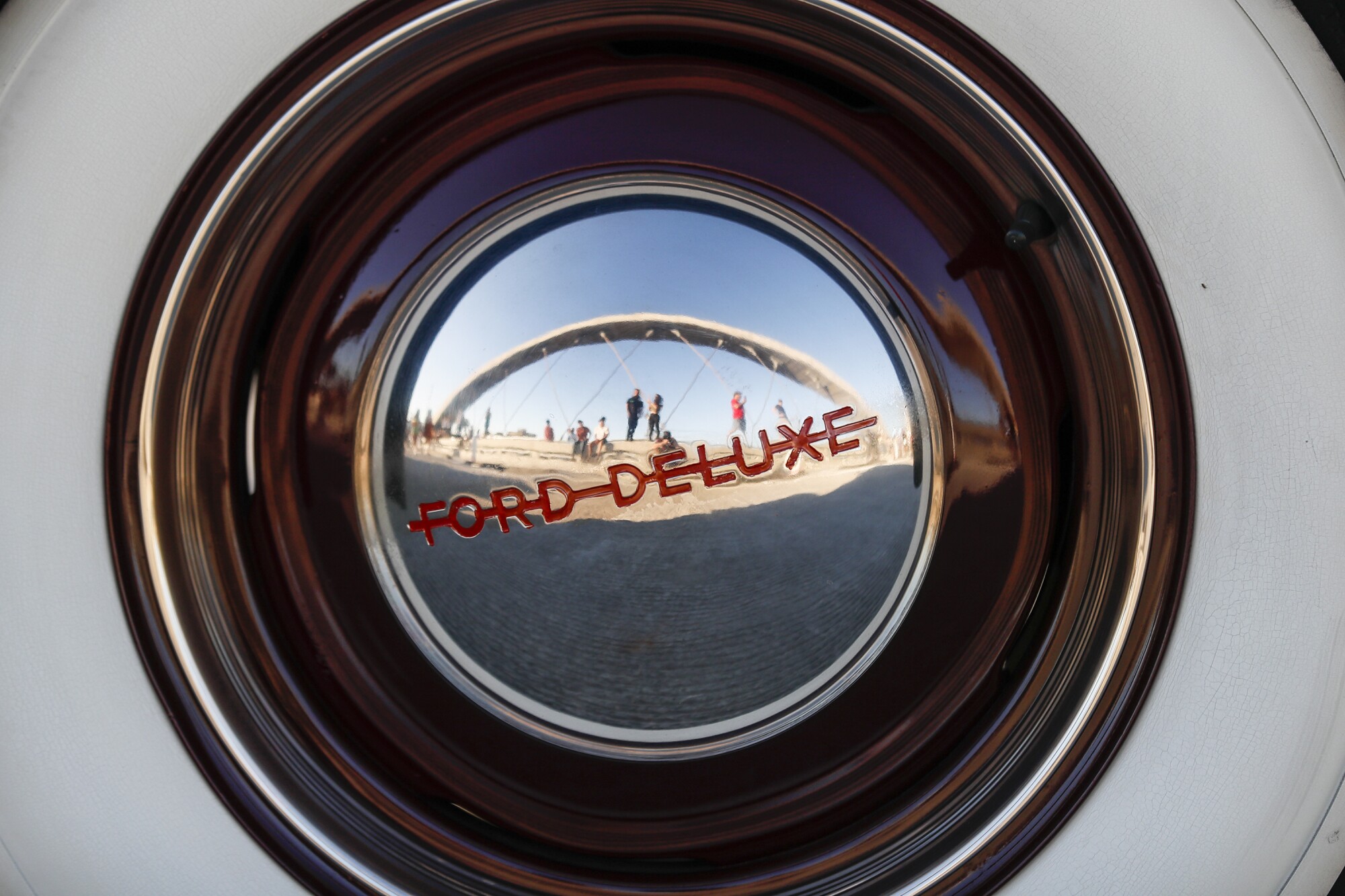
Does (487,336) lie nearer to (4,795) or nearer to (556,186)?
(556,186)

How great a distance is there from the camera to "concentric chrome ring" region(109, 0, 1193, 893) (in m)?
0.44

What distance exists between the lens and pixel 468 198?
0.45m

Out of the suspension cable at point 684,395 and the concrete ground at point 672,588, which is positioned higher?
the suspension cable at point 684,395

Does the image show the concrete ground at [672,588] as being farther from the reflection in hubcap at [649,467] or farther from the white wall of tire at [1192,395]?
the white wall of tire at [1192,395]

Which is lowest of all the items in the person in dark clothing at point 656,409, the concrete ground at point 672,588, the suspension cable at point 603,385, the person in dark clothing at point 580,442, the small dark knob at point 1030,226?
the concrete ground at point 672,588

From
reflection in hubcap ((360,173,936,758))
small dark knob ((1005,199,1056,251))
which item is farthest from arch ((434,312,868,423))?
small dark knob ((1005,199,1056,251))

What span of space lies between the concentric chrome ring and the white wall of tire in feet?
0.07

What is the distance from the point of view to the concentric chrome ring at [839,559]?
0.44 m

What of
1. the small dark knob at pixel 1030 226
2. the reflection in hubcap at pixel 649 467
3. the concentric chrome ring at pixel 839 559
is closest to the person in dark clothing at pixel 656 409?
the reflection in hubcap at pixel 649 467

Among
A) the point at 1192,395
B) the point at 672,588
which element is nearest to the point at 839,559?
the point at 672,588

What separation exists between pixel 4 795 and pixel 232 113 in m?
0.44

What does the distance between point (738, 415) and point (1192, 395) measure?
0.90ft

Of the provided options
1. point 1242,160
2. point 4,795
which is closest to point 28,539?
point 4,795

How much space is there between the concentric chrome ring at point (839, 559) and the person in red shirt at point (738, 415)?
108 mm
